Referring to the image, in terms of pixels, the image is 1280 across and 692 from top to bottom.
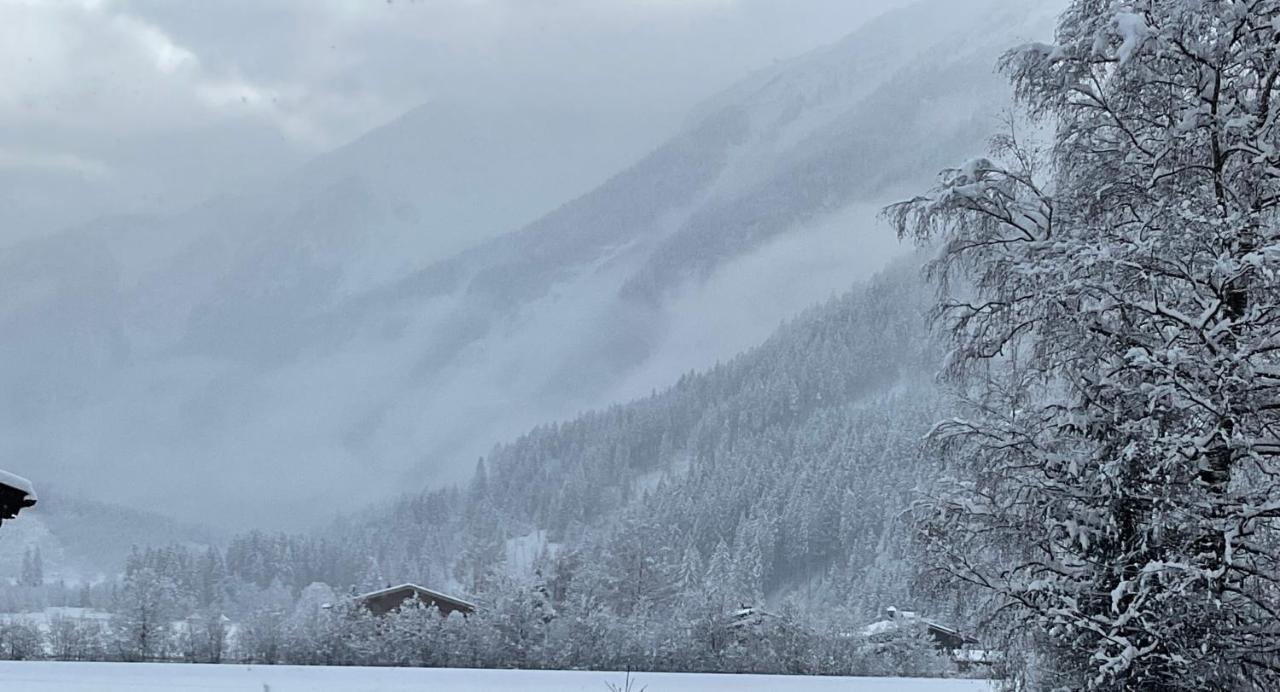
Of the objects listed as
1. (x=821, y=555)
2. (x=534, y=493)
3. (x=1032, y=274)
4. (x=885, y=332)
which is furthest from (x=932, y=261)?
(x=885, y=332)

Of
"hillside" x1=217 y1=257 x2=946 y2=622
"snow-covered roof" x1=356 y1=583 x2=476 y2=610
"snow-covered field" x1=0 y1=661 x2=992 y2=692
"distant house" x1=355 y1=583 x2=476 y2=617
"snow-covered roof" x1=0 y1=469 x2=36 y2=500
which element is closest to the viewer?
"snow-covered roof" x1=0 y1=469 x2=36 y2=500

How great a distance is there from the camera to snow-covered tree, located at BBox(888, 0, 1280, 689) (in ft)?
17.4

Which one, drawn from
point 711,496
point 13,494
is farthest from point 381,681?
point 711,496

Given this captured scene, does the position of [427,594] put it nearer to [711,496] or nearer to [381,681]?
[381,681]

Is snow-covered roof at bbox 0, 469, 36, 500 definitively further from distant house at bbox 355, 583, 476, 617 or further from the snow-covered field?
distant house at bbox 355, 583, 476, 617

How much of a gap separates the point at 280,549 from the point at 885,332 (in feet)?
251

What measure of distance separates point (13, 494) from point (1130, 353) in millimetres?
5586

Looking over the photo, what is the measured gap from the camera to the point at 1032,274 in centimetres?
570

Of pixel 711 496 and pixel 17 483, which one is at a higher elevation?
pixel 711 496

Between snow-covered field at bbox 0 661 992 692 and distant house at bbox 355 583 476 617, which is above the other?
distant house at bbox 355 583 476 617

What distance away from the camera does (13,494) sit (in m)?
5.75

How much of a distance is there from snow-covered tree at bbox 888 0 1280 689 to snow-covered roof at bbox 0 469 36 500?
467cm

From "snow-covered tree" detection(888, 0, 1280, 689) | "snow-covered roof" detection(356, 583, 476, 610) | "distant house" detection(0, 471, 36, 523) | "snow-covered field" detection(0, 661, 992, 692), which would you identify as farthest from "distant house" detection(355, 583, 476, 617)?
"snow-covered tree" detection(888, 0, 1280, 689)

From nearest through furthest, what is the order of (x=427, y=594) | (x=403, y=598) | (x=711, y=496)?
(x=427, y=594)
(x=403, y=598)
(x=711, y=496)
